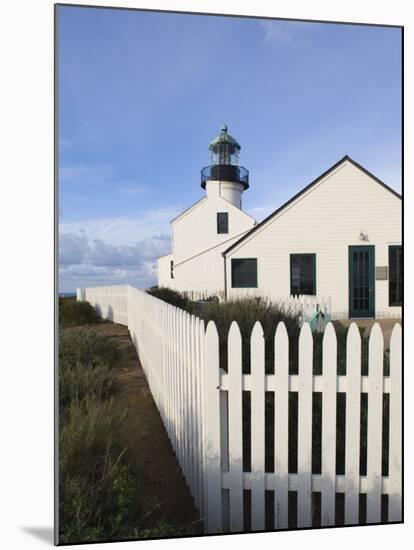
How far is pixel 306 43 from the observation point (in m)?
2.12

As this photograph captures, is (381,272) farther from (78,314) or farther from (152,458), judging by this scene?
(78,314)

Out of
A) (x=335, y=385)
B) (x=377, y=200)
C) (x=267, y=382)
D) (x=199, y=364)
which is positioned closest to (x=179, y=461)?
(x=199, y=364)

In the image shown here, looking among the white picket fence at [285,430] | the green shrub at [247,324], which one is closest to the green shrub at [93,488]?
the white picket fence at [285,430]

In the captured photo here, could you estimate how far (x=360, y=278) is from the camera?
793 cm

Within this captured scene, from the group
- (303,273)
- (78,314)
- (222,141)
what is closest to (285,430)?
(78,314)

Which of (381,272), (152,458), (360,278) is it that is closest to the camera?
(152,458)

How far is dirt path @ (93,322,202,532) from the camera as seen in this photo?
166 cm

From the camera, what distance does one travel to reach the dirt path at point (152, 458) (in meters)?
1.66

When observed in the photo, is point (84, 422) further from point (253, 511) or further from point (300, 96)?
point (300, 96)

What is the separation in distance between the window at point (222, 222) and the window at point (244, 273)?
465cm

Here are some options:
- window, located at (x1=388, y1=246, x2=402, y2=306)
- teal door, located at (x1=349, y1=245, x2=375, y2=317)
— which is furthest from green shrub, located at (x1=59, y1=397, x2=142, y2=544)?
teal door, located at (x1=349, y1=245, x2=375, y2=317)

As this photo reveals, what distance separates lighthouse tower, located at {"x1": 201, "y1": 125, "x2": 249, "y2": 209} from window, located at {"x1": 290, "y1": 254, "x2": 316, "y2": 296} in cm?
810

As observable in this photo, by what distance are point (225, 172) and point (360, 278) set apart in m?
10.3

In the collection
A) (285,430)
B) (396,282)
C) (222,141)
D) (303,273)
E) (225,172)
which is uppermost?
(222,141)
